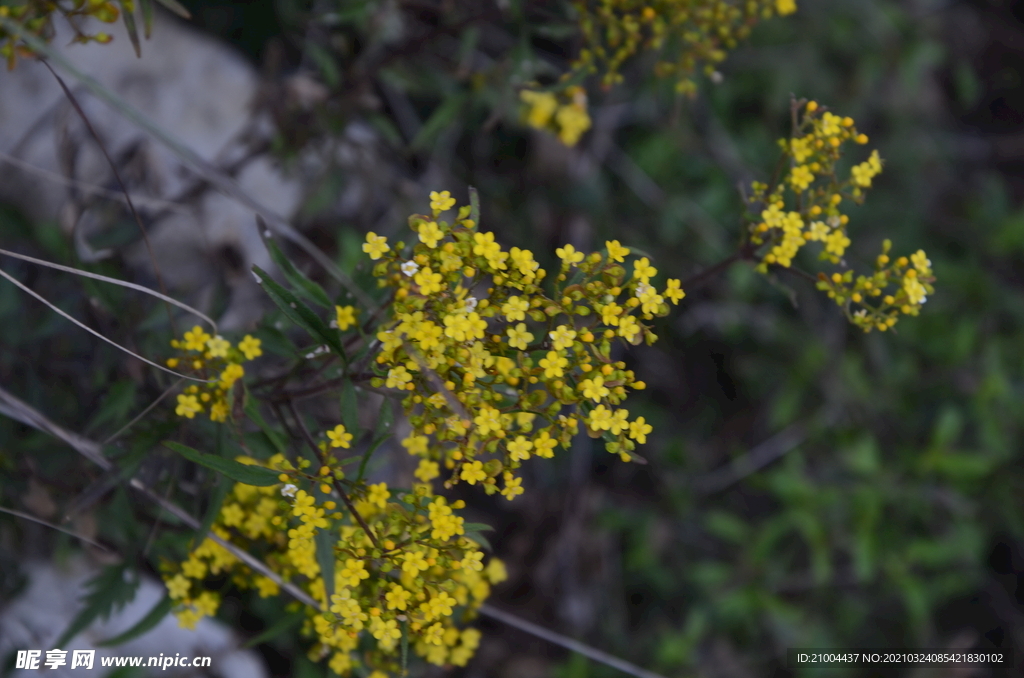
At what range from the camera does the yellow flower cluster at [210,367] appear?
2236 mm

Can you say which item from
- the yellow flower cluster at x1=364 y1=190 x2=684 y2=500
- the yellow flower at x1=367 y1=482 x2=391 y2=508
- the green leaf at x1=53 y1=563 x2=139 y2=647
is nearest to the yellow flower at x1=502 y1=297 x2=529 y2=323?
the yellow flower cluster at x1=364 y1=190 x2=684 y2=500

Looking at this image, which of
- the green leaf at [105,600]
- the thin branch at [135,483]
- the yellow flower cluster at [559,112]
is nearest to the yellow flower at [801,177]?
the yellow flower cluster at [559,112]

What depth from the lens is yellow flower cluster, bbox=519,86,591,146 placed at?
3260 mm

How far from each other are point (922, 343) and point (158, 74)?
4870mm

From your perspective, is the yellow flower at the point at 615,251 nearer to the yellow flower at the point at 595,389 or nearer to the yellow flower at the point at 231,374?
the yellow flower at the point at 595,389

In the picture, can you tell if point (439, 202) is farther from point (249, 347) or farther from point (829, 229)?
point (829, 229)

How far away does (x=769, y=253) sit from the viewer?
7.93 ft

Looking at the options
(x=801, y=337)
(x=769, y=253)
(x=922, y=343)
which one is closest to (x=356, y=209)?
(x=769, y=253)

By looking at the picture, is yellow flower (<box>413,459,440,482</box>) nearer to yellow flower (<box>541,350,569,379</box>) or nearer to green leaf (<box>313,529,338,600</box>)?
green leaf (<box>313,529,338,600</box>)

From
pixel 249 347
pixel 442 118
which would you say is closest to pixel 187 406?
pixel 249 347

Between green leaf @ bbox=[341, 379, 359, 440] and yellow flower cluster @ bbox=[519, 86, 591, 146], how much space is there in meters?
1.64

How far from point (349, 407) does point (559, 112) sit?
186 cm

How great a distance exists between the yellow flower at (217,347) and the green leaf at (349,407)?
46cm

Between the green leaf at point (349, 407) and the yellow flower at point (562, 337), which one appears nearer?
the yellow flower at point (562, 337)
